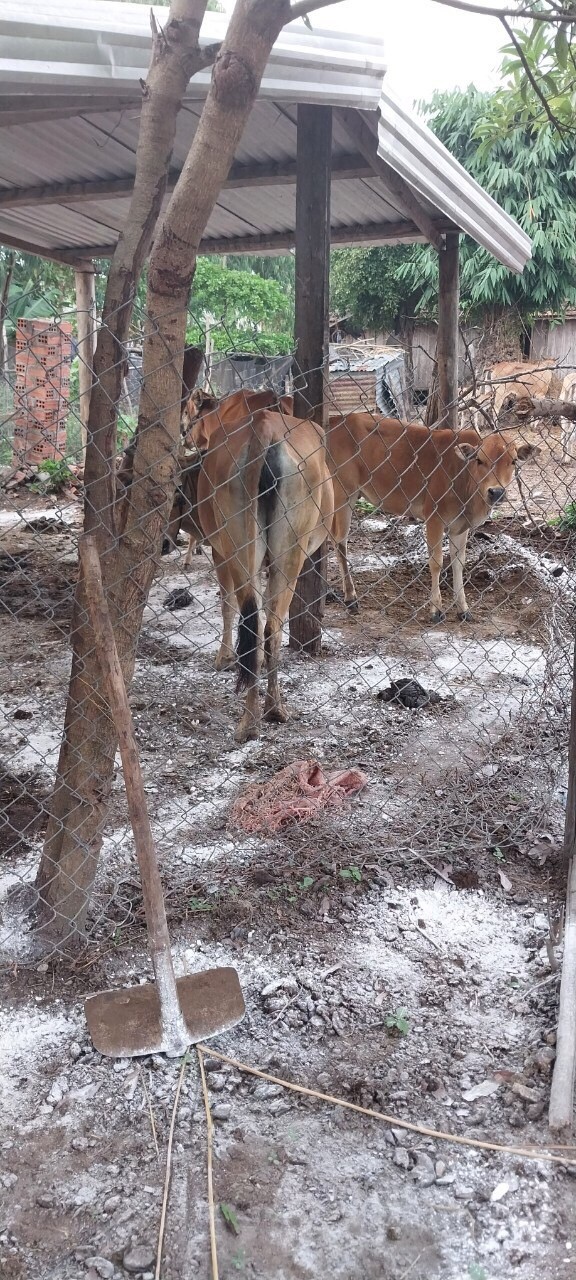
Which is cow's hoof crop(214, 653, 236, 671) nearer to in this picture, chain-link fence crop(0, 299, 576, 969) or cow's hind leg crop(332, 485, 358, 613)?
chain-link fence crop(0, 299, 576, 969)

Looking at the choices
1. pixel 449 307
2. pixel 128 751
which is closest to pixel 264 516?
pixel 128 751

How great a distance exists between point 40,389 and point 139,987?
29.6ft

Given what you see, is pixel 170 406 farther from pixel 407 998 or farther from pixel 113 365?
pixel 407 998

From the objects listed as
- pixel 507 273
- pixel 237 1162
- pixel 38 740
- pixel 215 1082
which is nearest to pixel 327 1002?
pixel 215 1082

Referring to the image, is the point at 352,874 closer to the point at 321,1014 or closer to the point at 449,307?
the point at 321,1014

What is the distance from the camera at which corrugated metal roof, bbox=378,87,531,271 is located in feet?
14.1

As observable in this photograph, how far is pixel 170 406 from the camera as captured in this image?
2307mm

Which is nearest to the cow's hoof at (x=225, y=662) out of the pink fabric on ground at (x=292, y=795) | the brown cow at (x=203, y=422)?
the brown cow at (x=203, y=422)

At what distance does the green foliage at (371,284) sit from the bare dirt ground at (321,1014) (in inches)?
616

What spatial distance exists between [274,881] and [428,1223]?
50.7 inches

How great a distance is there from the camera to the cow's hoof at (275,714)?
439cm

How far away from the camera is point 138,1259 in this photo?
170cm

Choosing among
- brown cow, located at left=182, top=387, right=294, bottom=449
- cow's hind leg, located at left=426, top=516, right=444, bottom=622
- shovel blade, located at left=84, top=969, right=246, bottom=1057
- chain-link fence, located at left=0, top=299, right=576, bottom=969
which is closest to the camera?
shovel blade, located at left=84, top=969, right=246, bottom=1057

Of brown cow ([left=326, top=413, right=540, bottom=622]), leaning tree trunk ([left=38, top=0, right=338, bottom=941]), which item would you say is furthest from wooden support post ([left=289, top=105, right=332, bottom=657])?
leaning tree trunk ([left=38, top=0, right=338, bottom=941])
